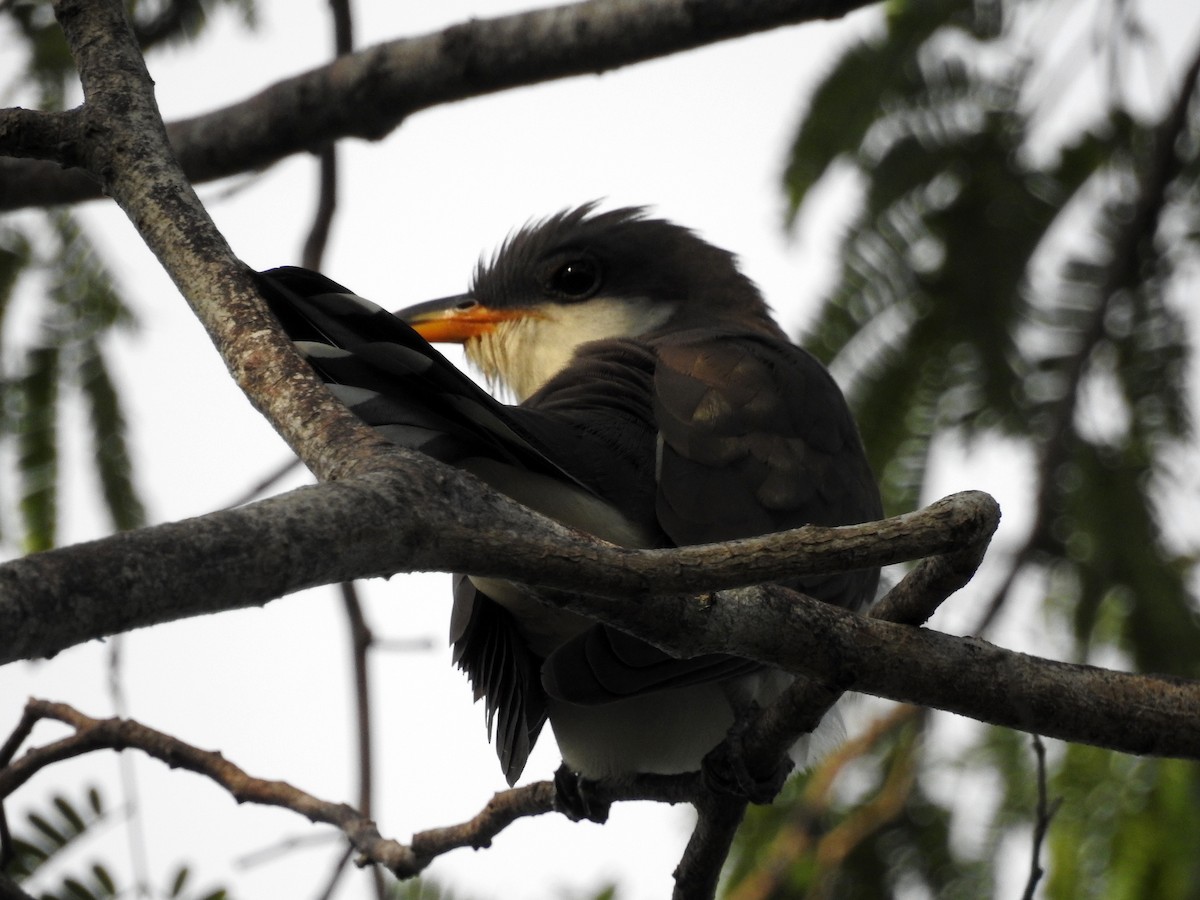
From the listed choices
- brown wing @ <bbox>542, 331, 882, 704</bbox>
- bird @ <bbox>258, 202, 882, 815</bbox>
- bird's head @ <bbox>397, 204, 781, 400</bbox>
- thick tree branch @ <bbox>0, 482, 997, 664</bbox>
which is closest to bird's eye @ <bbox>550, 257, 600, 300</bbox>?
bird's head @ <bbox>397, 204, 781, 400</bbox>

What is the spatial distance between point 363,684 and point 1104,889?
75.6 inches

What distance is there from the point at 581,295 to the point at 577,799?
1929 mm

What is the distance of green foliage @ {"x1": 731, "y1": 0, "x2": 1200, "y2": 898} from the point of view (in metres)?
3.57

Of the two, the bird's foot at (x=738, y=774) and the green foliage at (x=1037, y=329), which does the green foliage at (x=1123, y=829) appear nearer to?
the green foliage at (x=1037, y=329)

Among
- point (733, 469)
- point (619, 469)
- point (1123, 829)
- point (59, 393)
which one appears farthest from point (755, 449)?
point (59, 393)

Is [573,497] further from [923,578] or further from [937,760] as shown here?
[937,760]

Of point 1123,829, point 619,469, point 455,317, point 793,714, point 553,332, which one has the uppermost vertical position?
point 455,317

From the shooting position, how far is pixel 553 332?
4770 mm

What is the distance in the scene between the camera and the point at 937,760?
4.25 metres

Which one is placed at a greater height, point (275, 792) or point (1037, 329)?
point (1037, 329)

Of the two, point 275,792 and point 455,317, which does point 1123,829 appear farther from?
point 455,317

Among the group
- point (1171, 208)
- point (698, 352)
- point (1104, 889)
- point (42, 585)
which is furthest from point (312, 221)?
point (42, 585)

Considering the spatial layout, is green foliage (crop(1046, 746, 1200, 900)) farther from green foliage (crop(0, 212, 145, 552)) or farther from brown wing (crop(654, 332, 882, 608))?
green foliage (crop(0, 212, 145, 552))

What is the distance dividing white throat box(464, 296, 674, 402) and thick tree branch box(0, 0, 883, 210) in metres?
1.06
